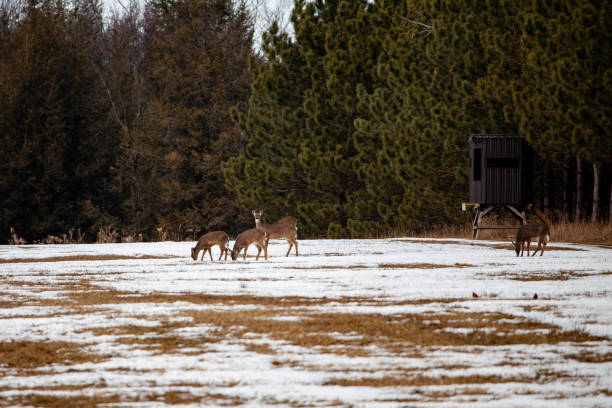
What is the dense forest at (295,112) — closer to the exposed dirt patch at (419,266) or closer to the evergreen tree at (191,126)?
the evergreen tree at (191,126)

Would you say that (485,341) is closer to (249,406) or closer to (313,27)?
(249,406)

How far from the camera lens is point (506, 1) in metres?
29.5

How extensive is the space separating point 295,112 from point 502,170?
15.6 meters

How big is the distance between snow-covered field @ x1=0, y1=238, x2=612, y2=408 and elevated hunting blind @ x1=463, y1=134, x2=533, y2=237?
11.7m

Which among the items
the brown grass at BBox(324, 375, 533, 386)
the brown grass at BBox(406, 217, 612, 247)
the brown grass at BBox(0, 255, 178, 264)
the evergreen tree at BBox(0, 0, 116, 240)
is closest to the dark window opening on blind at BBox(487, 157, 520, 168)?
the brown grass at BBox(406, 217, 612, 247)

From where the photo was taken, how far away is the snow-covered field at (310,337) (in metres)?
5.85

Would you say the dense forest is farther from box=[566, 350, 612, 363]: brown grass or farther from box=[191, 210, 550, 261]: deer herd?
box=[566, 350, 612, 363]: brown grass

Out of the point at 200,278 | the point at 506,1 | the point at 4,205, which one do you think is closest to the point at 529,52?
the point at 506,1

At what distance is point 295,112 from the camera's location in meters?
40.7

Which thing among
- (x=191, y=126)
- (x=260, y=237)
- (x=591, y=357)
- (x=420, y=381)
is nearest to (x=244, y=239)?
(x=260, y=237)

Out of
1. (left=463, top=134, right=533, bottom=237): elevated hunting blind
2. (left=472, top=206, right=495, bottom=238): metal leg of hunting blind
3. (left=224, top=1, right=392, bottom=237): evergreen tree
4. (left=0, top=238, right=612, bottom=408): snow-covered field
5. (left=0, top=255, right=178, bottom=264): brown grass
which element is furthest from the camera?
(left=224, top=1, right=392, bottom=237): evergreen tree

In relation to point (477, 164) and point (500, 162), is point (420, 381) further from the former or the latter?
point (500, 162)

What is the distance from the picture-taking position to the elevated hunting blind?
26797mm

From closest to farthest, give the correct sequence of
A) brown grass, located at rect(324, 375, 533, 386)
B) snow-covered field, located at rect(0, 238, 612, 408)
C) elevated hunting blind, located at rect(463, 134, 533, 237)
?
snow-covered field, located at rect(0, 238, 612, 408)
brown grass, located at rect(324, 375, 533, 386)
elevated hunting blind, located at rect(463, 134, 533, 237)
